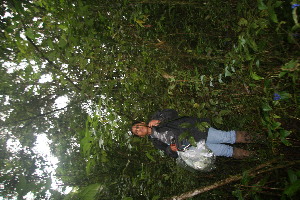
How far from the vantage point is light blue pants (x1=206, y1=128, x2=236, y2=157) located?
8.69ft

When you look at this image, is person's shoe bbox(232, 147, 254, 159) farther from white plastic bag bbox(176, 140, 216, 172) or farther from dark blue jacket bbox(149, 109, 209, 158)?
dark blue jacket bbox(149, 109, 209, 158)

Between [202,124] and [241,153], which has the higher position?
[202,124]

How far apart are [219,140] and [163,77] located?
1.55m

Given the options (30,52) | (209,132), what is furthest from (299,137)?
(30,52)

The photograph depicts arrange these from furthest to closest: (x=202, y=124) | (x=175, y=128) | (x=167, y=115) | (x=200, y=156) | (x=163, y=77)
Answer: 1. (x=163, y=77)
2. (x=167, y=115)
3. (x=175, y=128)
4. (x=200, y=156)
5. (x=202, y=124)

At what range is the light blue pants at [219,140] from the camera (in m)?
2.65

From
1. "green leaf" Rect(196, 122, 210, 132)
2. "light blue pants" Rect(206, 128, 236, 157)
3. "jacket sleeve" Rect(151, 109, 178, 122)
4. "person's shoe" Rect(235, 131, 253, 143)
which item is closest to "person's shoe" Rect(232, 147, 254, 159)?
"light blue pants" Rect(206, 128, 236, 157)

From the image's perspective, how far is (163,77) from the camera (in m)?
3.57

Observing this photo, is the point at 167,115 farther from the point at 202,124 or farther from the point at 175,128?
the point at 202,124

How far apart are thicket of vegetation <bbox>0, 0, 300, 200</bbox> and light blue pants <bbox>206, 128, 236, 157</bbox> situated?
0.91 feet

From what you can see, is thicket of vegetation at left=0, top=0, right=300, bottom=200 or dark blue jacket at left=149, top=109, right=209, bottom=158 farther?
dark blue jacket at left=149, top=109, right=209, bottom=158

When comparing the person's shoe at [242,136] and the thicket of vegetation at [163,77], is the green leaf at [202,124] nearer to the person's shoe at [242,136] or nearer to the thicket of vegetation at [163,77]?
the thicket of vegetation at [163,77]

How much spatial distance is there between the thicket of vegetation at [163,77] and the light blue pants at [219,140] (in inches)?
10.9

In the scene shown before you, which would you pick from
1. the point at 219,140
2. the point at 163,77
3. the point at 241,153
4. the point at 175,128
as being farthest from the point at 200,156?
the point at 163,77
